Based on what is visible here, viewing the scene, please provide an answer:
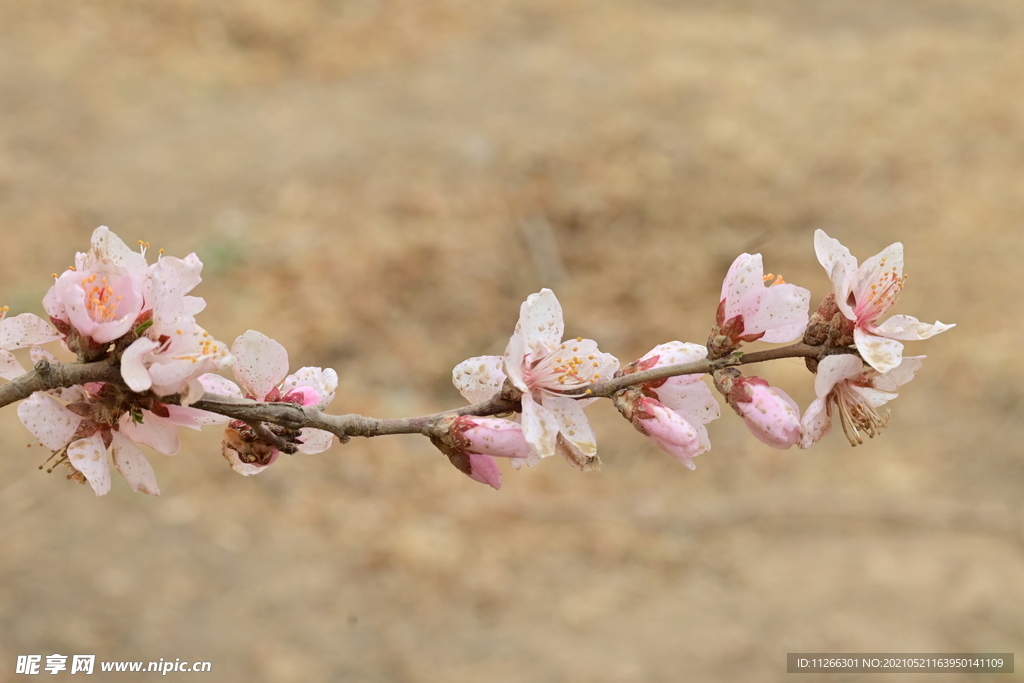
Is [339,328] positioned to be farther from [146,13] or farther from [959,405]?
[146,13]

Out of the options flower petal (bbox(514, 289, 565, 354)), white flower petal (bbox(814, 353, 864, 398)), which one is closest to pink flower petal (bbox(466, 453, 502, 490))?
flower petal (bbox(514, 289, 565, 354))

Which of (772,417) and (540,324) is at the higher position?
(540,324)

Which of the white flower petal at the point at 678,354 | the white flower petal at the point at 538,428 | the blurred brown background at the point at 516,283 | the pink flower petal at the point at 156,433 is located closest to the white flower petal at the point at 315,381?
the pink flower petal at the point at 156,433

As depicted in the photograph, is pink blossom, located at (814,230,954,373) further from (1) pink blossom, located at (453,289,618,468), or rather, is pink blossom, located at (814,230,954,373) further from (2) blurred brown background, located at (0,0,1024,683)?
(2) blurred brown background, located at (0,0,1024,683)

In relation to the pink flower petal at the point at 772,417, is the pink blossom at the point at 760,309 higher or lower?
higher

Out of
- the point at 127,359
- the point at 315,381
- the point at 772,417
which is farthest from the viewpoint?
the point at 315,381

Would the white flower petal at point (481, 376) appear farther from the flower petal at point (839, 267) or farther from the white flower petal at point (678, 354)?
the flower petal at point (839, 267)

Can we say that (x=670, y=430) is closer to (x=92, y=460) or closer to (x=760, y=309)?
(x=760, y=309)

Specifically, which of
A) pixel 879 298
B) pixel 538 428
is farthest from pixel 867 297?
pixel 538 428
